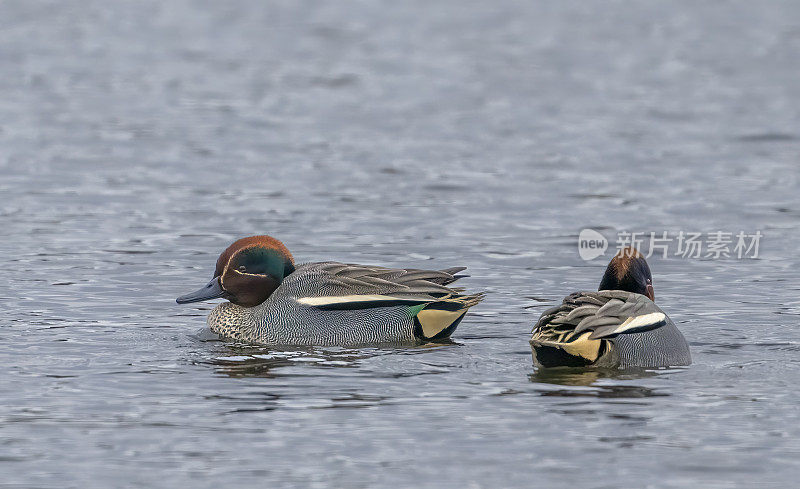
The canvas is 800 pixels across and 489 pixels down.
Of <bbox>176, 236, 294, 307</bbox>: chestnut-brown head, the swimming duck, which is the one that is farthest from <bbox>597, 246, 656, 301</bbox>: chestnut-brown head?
<bbox>176, 236, 294, 307</bbox>: chestnut-brown head

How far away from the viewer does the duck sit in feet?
35.5

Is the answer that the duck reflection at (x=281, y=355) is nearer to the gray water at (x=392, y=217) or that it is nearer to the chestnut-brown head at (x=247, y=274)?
the gray water at (x=392, y=217)

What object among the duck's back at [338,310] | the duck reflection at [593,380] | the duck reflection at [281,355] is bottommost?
the duck reflection at [593,380]

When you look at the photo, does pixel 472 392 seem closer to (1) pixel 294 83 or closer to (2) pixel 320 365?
(2) pixel 320 365

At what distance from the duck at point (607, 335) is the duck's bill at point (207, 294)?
2.82 meters

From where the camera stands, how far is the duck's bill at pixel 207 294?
12594 mm

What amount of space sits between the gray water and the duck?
7.8 inches

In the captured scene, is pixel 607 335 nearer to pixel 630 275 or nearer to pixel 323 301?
pixel 630 275

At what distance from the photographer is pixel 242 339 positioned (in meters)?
12.4

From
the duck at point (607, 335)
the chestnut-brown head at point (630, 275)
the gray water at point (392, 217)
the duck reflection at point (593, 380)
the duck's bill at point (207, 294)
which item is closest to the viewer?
the gray water at point (392, 217)

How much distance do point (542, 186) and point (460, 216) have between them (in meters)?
2.00

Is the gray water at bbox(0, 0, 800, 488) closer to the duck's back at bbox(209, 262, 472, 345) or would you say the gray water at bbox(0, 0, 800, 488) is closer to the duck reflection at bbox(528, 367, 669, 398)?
the duck reflection at bbox(528, 367, 669, 398)

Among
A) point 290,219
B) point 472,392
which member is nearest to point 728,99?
point 290,219

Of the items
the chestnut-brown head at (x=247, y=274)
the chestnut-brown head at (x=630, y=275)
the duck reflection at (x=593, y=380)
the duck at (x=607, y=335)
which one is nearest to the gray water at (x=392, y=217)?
the duck reflection at (x=593, y=380)
